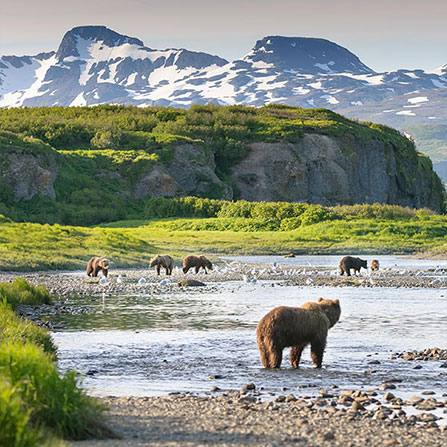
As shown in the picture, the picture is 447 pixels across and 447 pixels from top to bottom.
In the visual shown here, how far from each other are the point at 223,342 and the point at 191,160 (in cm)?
5639

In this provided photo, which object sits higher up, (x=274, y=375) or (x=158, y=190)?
Answer: (x=158, y=190)

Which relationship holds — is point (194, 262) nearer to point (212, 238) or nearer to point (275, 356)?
point (212, 238)

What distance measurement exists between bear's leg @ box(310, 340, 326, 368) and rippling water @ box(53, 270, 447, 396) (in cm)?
15

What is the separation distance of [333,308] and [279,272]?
19.4 meters

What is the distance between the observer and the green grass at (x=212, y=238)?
34938 millimetres

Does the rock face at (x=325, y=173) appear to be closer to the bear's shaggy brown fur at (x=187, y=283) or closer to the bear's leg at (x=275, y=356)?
the bear's shaggy brown fur at (x=187, y=283)

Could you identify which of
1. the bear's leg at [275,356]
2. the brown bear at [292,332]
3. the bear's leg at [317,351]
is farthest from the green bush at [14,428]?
the bear's leg at [317,351]

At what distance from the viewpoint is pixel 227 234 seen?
50750 mm

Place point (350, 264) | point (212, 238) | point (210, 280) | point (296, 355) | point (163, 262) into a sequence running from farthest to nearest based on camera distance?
point (212, 238) → point (350, 264) → point (163, 262) → point (210, 280) → point (296, 355)

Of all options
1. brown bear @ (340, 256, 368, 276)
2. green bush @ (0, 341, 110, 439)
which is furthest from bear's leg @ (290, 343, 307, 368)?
brown bear @ (340, 256, 368, 276)

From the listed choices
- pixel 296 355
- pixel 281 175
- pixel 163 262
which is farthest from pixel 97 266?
pixel 281 175

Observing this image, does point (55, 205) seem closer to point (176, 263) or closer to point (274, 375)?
point (176, 263)

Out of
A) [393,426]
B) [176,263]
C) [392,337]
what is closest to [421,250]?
[176,263]

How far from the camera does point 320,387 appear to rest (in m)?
11.2
